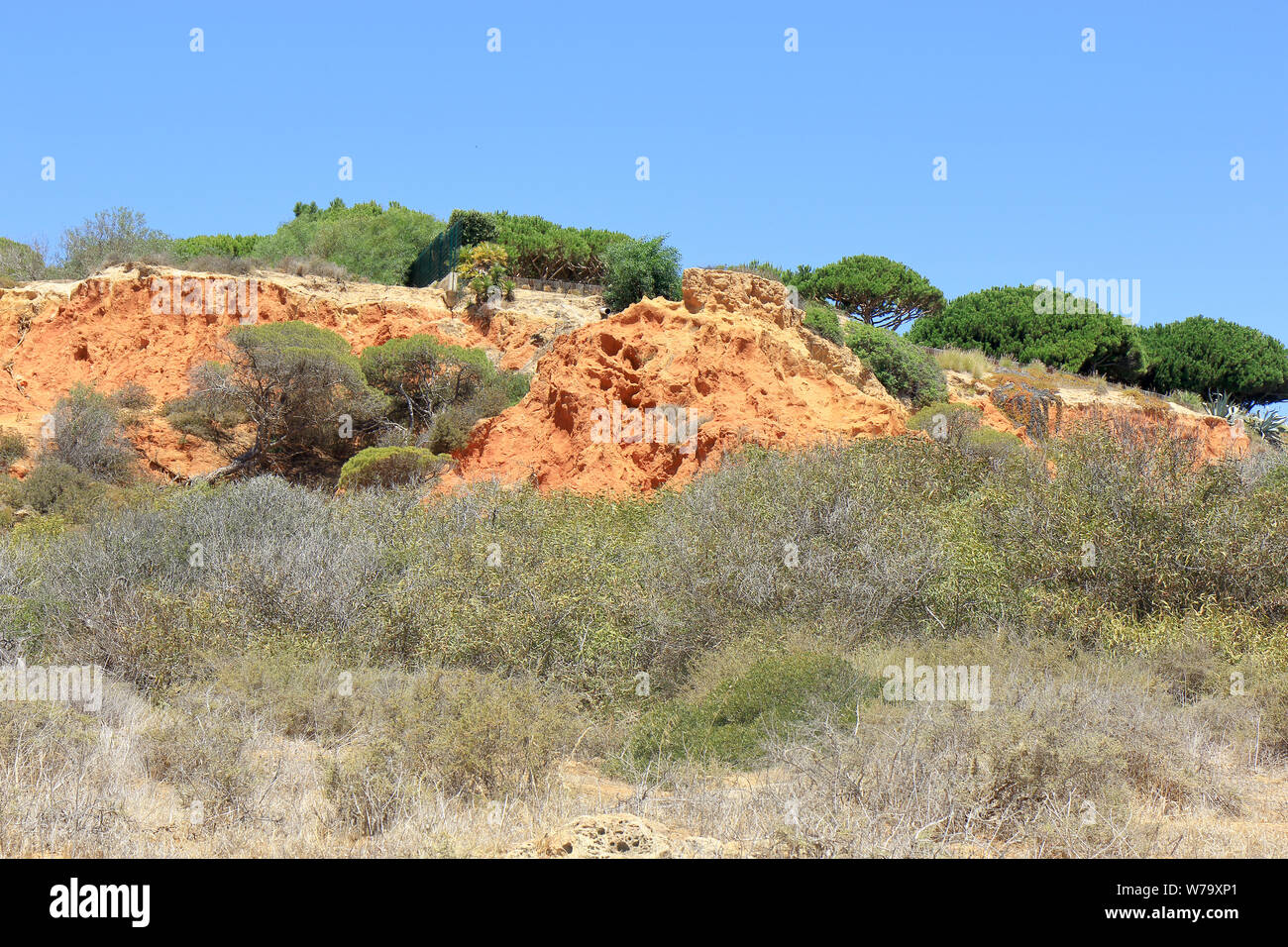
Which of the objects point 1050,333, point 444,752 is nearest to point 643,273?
point 1050,333

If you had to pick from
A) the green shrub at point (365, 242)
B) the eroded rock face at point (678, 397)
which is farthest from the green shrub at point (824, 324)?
the green shrub at point (365, 242)

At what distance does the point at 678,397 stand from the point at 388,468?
5967 millimetres

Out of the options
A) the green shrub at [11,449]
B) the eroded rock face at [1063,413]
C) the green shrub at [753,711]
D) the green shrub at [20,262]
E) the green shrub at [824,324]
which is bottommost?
the green shrub at [753,711]

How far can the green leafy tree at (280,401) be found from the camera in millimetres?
21641

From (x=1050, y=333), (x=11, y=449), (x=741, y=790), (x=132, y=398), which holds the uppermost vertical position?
(x=1050, y=333)

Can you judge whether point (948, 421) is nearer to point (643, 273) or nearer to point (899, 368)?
point (899, 368)

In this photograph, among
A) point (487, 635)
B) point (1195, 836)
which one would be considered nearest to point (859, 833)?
point (1195, 836)

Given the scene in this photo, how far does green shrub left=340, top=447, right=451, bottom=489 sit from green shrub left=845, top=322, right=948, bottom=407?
1092 centimetres

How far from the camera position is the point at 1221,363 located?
36.8m

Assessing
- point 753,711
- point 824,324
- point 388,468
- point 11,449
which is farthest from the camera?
point 824,324

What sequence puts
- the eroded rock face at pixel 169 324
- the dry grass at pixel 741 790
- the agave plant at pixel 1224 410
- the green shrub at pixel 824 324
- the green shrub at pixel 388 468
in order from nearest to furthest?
the dry grass at pixel 741 790 < the green shrub at pixel 388 468 < the green shrub at pixel 824 324 < the eroded rock face at pixel 169 324 < the agave plant at pixel 1224 410

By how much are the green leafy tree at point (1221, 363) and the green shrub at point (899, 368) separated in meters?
15.7

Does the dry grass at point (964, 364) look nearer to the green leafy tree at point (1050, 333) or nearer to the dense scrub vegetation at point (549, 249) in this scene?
the green leafy tree at point (1050, 333)

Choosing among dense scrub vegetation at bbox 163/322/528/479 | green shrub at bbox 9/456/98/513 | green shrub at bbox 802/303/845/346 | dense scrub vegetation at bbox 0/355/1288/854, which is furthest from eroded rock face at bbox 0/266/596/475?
dense scrub vegetation at bbox 0/355/1288/854
